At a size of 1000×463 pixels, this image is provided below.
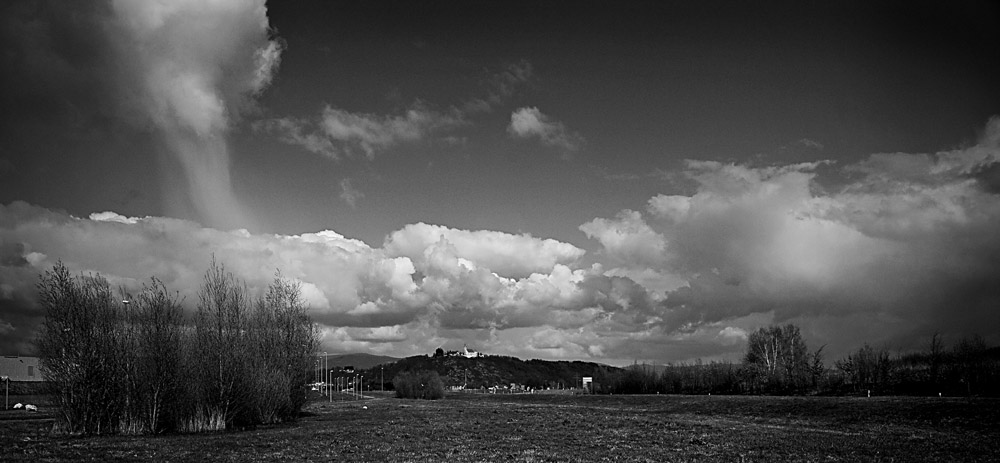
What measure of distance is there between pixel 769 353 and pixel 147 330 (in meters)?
159

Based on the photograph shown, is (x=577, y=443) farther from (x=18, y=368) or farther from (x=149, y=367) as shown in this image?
(x=18, y=368)

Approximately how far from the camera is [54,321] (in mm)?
51031

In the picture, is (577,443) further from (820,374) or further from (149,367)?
(820,374)

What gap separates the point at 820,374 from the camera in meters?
149

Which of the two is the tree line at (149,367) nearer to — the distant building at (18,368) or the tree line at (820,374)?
the tree line at (820,374)

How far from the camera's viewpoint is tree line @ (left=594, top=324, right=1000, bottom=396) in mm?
103438

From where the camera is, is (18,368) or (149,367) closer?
(149,367)

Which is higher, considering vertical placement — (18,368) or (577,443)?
(577,443)

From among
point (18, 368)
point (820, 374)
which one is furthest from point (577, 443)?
point (18, 368)

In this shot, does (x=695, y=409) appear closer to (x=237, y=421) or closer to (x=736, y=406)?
(x=736, y=406)

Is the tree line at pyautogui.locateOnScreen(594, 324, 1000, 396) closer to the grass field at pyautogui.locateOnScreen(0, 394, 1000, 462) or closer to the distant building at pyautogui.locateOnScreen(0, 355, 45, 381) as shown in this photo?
the grass field at pyautogui.locateOnScreen(0, 394, 1000, 462)

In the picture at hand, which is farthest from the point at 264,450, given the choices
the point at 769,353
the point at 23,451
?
the point at 769,353

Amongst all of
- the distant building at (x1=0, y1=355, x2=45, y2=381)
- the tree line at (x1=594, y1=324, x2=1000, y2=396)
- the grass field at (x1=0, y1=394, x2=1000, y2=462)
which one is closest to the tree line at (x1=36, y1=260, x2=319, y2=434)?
the grass field at (x1=0, y1=394, x2=1000, y2=462)

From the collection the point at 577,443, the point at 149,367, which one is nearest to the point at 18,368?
the point at 149,367
